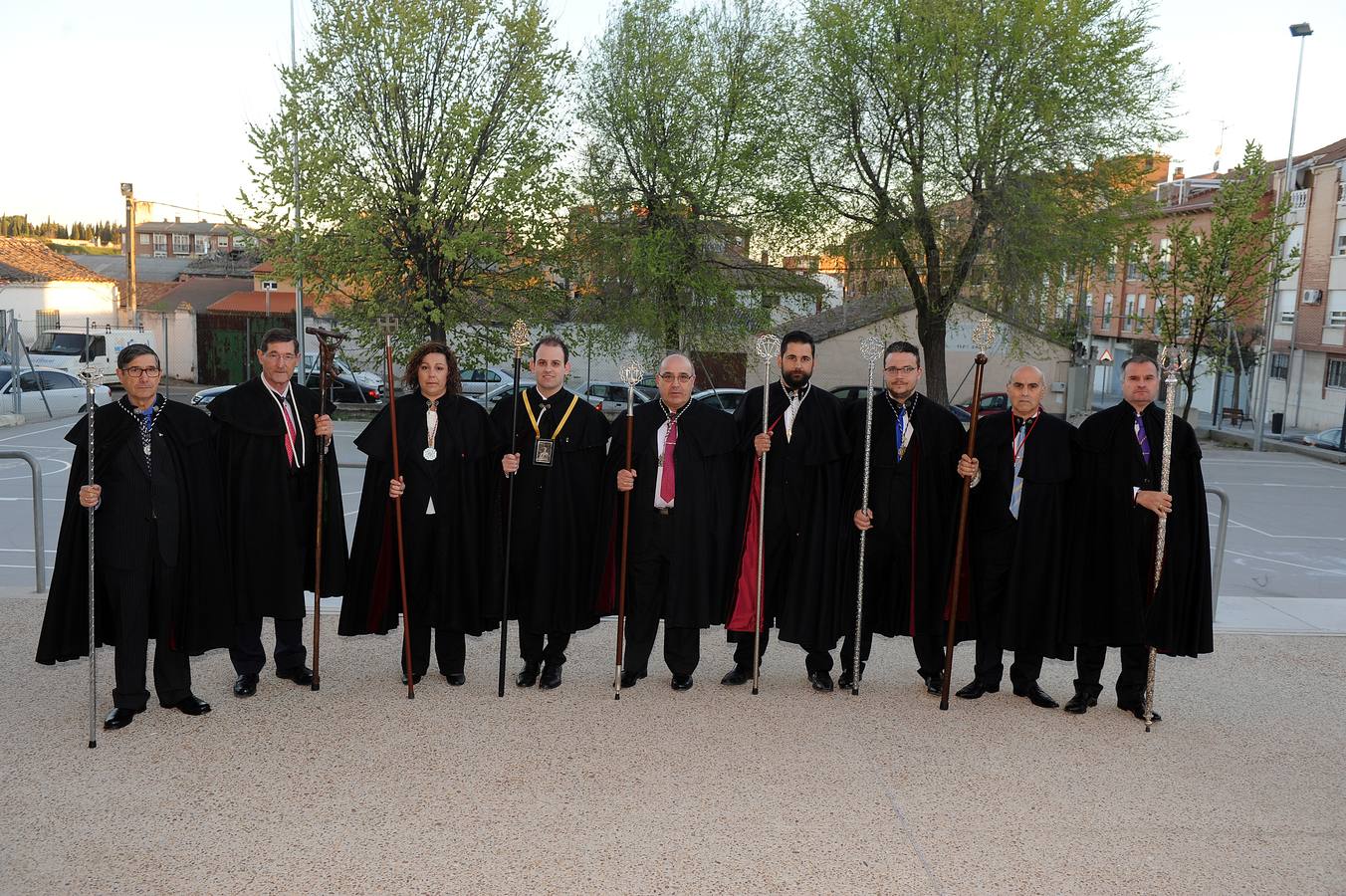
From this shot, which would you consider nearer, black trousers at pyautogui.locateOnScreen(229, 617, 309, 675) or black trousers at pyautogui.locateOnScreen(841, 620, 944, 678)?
black trousers at pyautogui.locateOnScreen(229, 617, 309, 675)

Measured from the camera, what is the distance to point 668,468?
19.3 ft

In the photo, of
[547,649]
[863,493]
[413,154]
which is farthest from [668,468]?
[413,154]

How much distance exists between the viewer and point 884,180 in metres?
23.9

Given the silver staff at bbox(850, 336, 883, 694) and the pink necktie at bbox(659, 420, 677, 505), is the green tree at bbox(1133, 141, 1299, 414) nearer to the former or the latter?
the silver staff at bbox(850, 336, 883, 694)

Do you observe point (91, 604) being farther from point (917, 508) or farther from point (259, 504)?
point (917, 508)

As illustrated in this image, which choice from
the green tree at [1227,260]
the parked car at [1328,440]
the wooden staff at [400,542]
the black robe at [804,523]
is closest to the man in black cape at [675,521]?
the black robe at [804,523]

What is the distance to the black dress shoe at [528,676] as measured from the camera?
5926 mm

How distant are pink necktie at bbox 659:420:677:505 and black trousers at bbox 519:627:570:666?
946 mm

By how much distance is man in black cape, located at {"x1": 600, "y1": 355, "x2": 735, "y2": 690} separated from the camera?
19.1 feet

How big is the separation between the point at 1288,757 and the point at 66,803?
→ 558cm

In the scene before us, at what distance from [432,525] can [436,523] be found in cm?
3

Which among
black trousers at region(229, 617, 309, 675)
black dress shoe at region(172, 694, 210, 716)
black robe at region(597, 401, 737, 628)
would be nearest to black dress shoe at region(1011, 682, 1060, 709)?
black robe at region(597, 401, 737, 628)

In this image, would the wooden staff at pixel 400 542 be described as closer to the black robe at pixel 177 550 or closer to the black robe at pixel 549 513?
the black robe at pixel 549 513

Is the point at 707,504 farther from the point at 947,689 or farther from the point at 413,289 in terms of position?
the point at 413,289
